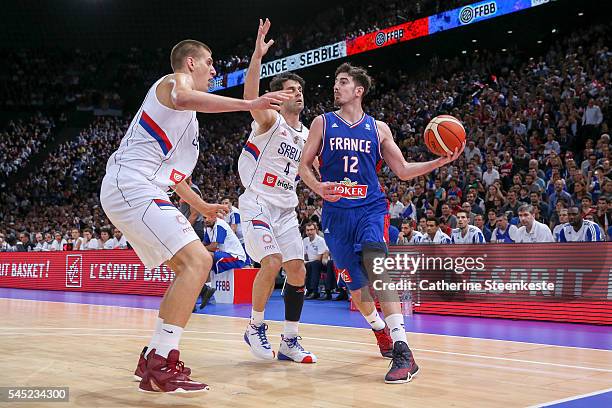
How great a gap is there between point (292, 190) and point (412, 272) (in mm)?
4559

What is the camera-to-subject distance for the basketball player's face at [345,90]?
506 centimetres

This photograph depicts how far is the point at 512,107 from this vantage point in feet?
53.2

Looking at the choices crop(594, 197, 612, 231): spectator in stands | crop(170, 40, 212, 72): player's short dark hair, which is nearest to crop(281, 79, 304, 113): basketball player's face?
crop(170, 40, 212, 72): player's short dark hair

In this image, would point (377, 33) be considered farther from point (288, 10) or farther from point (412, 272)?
point (412, 272)

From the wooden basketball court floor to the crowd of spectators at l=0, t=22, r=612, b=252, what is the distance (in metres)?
5.13

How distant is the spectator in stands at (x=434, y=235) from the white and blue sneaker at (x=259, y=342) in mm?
6095

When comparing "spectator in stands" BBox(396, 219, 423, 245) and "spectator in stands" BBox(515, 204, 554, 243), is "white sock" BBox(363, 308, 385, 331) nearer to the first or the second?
"spectator in stands" BBox(515, 204, 554, 243)

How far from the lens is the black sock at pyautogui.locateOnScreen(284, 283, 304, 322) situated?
17.6ft

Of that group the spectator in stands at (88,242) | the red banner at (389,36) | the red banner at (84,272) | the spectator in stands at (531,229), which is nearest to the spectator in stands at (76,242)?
Result: the spectator in stands at (88,242)

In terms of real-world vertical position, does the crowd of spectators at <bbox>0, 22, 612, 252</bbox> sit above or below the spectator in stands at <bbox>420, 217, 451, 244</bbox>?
above

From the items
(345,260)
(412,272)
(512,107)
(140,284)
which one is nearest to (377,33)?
(512,107)

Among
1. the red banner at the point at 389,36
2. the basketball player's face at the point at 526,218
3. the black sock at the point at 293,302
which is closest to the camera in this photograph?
the black sock at the point at 293,302

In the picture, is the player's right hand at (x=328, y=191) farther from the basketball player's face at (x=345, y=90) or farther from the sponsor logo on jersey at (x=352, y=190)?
the basketball player's face at (x=345, y=90)
